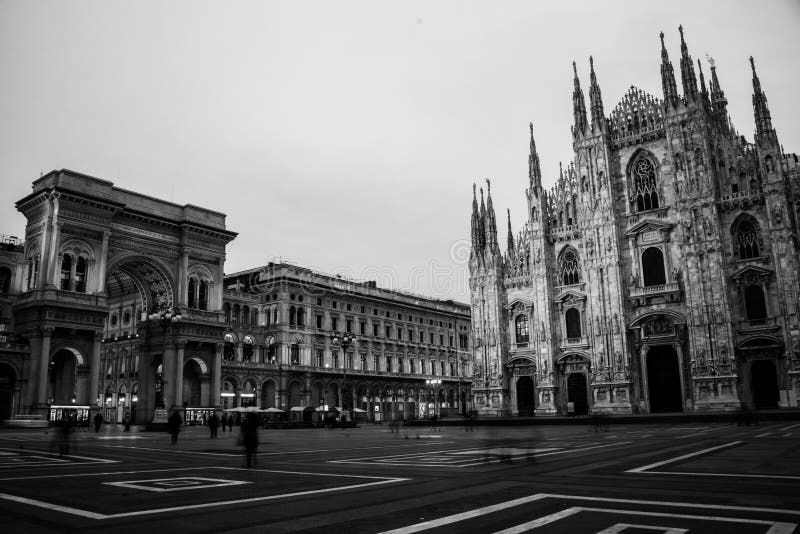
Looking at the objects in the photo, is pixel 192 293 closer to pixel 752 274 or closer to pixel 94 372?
pixel 94 372

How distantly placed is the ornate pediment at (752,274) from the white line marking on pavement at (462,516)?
139 ft

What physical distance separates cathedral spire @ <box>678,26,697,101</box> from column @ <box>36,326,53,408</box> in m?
52.4

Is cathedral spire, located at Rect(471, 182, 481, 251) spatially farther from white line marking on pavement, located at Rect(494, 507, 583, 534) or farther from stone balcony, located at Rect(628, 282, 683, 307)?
white line marking on pavement, located at Rect(494, 507, 583, 534)

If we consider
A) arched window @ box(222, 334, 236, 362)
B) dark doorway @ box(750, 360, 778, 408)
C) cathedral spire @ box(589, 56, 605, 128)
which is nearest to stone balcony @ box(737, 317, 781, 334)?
dark doorway @ box(750, 360, 778, 408)

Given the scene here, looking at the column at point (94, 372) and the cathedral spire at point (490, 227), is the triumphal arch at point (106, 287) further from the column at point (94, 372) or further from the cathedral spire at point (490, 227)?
the cathedral spire at point (490, 227)

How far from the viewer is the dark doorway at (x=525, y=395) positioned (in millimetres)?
54875

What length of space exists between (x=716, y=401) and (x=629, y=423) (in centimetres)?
722

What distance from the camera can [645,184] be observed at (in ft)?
169

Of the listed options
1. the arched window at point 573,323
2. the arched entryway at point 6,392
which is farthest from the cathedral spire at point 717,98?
the arched entryway at point 6,392

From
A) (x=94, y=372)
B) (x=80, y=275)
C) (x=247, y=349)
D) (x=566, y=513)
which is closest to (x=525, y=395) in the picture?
(x=247, y=349)

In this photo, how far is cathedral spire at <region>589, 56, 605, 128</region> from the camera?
53688 mm

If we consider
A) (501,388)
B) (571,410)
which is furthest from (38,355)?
(571,410)

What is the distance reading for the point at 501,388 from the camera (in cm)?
5547

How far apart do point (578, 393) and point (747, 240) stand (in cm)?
1758
